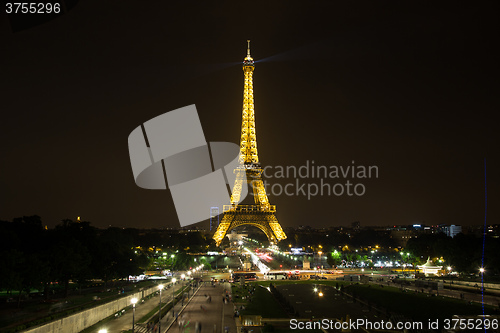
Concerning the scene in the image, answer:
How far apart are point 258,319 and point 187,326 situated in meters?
4.72

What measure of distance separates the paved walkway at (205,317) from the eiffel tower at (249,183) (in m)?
49.9

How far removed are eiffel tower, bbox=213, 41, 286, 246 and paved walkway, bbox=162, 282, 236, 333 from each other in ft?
164

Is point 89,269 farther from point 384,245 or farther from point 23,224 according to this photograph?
point 384,245

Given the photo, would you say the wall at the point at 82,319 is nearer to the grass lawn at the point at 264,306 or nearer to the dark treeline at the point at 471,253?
the grass lawn at the point at 264,306

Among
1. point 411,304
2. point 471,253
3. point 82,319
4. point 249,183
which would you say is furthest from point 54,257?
point 249,183

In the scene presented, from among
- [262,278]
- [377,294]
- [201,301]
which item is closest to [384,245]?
[262,278]

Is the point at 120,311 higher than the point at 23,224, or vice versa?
the point at 23,224

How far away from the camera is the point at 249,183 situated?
9512 cm

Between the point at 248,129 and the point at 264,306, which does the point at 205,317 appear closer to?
the point at 264,306

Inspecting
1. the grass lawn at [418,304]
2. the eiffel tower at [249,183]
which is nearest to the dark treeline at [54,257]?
the grass lawn at [418,304]

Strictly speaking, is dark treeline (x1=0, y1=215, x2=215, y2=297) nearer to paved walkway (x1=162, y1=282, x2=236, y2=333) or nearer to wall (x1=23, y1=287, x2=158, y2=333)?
wall (x1=23, y1=287, x2=158, y2=333)

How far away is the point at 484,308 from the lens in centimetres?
3306

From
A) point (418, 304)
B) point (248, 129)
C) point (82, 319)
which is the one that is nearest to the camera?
point (82, 319)

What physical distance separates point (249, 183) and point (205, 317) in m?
62.8
